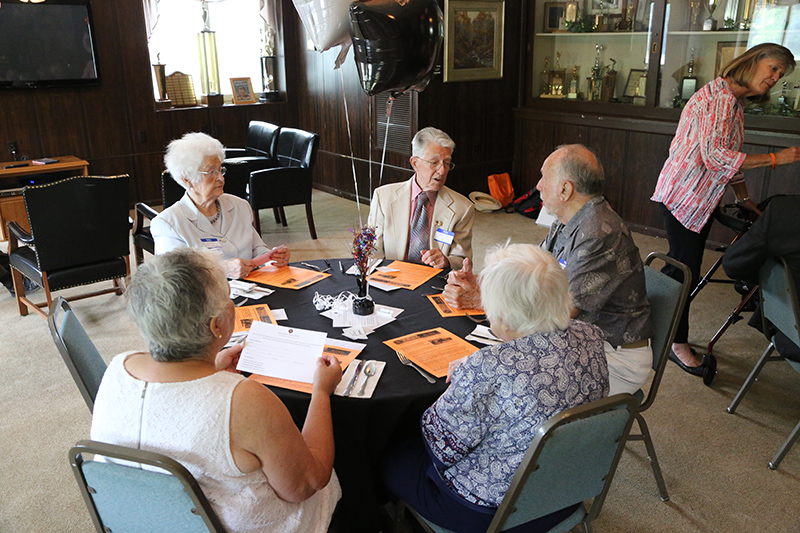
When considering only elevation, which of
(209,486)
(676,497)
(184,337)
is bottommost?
(676,497)

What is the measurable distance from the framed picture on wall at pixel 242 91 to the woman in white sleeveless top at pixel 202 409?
20.7 ft

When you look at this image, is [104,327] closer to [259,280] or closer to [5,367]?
[5,367]

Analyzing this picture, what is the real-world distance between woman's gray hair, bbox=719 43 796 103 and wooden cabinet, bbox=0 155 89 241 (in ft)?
17.3

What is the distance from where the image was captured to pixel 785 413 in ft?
9.82

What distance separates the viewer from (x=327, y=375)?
1.79 m

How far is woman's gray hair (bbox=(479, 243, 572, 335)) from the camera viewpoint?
5.15 feet

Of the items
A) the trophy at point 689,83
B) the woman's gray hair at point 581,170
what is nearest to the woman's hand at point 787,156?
the woman's gray hair at point 581,170

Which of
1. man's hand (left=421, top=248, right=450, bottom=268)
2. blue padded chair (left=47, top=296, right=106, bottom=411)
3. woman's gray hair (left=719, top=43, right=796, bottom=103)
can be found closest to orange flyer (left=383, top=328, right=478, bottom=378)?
man's hand (left=421, top=248, right=450, bottom=268)

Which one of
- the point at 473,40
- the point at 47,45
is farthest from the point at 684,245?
the point at 47,45

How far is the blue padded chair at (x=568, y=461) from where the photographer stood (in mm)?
1434

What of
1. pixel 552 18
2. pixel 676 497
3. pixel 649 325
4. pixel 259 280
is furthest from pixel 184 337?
pixel 552 18

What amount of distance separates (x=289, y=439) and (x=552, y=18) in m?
5.72

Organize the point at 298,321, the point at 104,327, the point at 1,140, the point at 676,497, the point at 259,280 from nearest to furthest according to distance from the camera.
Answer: the point at 298,321 → the point at 676,497 → the point at 259,280 → the point at 104,327 → the point at 1,140

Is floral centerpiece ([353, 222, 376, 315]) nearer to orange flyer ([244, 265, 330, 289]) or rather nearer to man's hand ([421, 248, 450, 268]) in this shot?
orange flyer ([244, 265, 330, 289])
